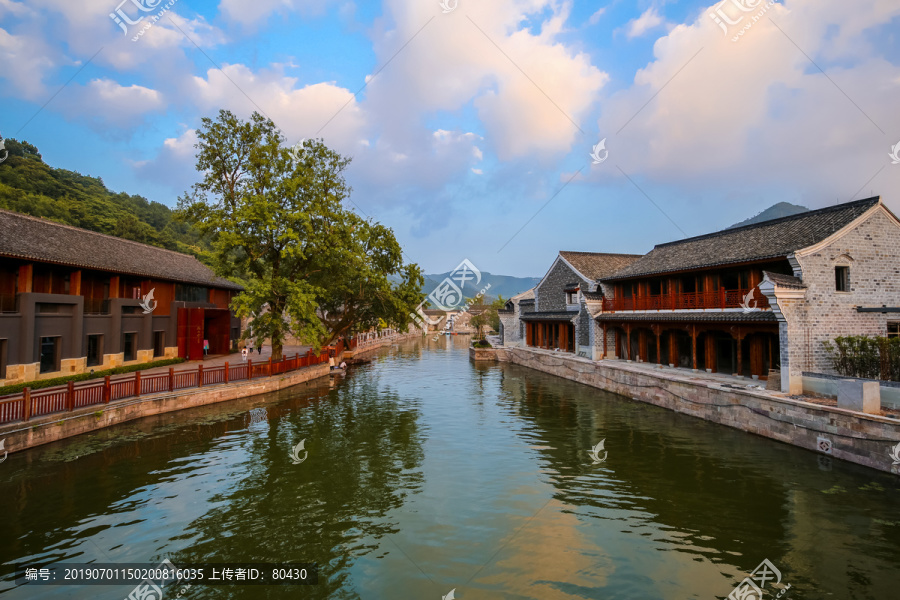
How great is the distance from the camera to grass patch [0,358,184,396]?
17.0 m

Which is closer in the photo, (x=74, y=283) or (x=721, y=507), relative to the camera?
(x=721, y=507)

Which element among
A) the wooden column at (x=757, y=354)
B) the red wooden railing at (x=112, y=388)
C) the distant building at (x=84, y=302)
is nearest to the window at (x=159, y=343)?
the distant building at (x=84, y=302)

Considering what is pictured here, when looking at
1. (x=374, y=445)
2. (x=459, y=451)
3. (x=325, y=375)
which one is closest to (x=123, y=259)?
(x=325, y=375)

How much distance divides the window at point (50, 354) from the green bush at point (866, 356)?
34.0 meters

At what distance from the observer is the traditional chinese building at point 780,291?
16.2 metres

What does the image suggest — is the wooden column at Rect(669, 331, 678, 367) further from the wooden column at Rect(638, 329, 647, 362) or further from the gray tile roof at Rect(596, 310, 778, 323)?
the wooden column at Rect(638, 329, 647, 362)

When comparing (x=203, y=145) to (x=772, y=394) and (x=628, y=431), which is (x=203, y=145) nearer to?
(x=628, y=431)

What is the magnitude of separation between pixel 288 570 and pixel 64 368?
2101cm

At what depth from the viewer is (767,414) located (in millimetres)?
14859

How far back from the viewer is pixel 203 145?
24.5 meters

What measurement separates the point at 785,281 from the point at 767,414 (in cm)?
512

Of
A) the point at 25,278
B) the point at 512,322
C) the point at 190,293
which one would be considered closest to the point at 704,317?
the point at 512,322

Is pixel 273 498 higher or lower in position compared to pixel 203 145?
lower

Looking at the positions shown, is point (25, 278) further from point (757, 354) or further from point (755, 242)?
point (755, 242)
